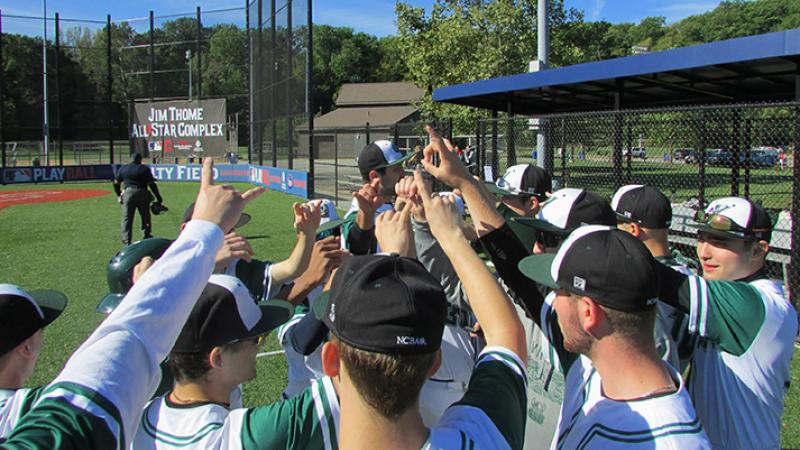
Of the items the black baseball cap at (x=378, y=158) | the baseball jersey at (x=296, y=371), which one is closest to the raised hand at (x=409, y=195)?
the baseball jersey at (x=296, y=371)

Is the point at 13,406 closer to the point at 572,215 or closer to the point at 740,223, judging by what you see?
the point at 572,215

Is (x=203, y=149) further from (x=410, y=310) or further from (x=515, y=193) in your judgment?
(x=410, y=310)

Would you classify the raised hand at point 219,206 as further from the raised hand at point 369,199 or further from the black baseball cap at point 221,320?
the raised hand at point 369,199

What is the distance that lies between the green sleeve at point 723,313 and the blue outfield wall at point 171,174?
75.4 feet

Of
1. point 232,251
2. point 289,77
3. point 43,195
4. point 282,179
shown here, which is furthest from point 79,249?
point 43,195

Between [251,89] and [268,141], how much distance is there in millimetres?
4954

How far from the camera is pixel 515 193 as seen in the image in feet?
15.8

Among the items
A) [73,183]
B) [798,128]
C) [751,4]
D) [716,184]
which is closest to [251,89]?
[73,183]

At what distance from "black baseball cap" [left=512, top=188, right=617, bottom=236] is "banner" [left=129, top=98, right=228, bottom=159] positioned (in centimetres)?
3464

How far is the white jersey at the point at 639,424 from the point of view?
167cm

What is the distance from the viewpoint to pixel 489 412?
5.03 ft

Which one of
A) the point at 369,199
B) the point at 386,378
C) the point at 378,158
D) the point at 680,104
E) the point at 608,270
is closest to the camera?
the point at 386,378

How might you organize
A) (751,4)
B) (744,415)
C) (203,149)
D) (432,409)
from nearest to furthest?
1. (744,415)
2. (432,409)
3. (203,149)
4. (751,4)

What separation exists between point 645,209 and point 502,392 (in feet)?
5.89
